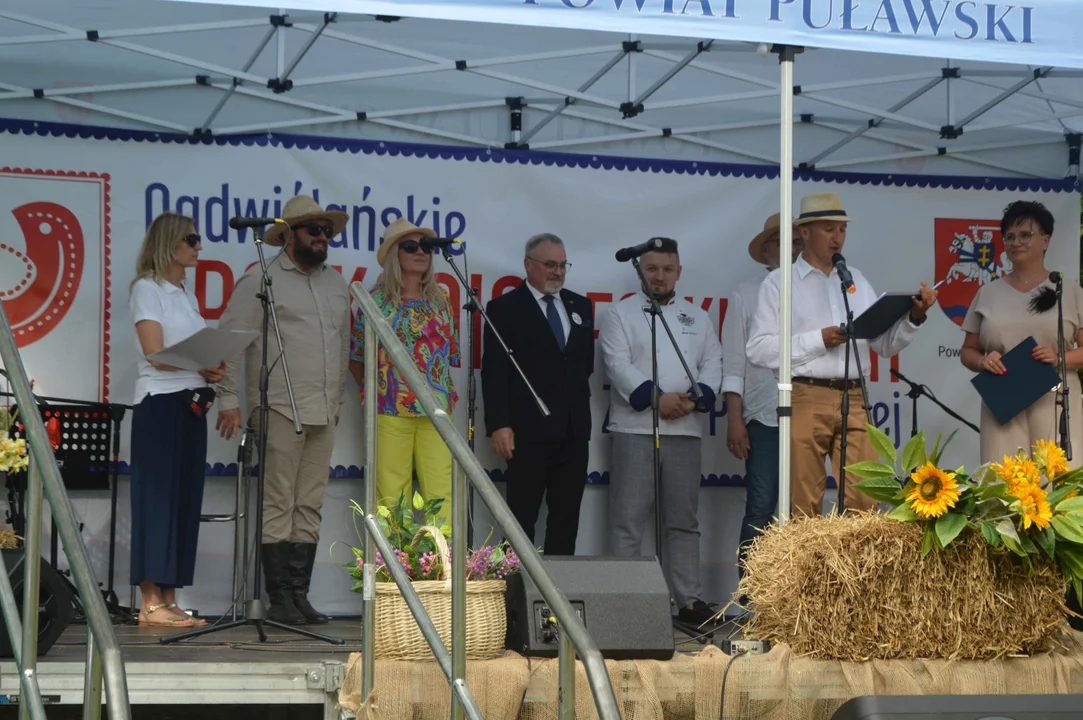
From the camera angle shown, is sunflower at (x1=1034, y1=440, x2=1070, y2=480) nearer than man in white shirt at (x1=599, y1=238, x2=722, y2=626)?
Yes

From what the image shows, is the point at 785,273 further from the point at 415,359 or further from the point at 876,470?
the point at 415,359

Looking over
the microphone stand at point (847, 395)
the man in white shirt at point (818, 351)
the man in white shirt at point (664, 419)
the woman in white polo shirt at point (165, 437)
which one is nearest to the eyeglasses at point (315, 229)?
the woman in white polo shirt at point (165, 437)

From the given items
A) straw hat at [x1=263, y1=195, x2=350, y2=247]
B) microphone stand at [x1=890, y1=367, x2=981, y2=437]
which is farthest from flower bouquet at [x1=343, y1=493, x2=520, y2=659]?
microphone stand at [x1=890, y1=367, x2=981, y2=437]

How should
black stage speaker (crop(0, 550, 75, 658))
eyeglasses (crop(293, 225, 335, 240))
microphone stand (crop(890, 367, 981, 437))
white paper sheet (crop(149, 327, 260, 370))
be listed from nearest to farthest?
black stage speaker (crop(0, 550, 75, 658)) < white paper sheet (crop(149, 327, 260, 370)) < eyeglasses (crop(293, 225, 335, 240)) < microphone stand (crop(890, 367, 981, 437))

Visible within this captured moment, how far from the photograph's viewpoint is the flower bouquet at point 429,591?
361 cm

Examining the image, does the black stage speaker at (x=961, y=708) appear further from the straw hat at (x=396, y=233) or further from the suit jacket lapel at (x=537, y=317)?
the straw hat at (x=396, y=233)

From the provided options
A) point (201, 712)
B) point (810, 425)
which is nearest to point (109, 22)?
point (201, 712)

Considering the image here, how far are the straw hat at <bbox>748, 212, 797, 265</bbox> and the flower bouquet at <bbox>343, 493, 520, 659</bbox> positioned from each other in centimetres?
289

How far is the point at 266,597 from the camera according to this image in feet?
19.5

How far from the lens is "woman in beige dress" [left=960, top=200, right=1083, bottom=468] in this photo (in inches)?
218

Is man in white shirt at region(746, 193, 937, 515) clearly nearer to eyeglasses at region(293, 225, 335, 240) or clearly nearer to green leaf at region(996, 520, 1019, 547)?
green leaf at region(996, 520, 1019, 547)

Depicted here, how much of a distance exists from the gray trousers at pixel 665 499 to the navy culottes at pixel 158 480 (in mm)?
1992

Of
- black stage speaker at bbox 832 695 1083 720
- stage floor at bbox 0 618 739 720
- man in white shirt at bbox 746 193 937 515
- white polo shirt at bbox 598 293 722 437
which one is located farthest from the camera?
white polo shirt at bbox 598 293 722 437

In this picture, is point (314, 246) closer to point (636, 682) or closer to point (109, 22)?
point (109, 22)
